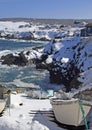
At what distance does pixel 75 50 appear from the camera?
129 ft

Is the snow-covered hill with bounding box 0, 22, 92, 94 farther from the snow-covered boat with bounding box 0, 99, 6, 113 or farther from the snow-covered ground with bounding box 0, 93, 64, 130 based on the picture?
the snow-covered boat with bounding box 0, 99, 6, 113

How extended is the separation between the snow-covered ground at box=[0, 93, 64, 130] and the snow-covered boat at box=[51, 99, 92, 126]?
0.31 metres

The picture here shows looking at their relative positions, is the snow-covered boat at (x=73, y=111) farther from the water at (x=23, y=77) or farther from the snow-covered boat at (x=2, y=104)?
the water at (x=23, y=77)

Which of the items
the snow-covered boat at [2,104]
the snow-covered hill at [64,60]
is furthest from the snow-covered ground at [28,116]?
the snow-covered hill at [64,60]

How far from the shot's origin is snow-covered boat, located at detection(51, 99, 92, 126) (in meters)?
9.97

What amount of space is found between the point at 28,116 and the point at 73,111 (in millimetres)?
1717

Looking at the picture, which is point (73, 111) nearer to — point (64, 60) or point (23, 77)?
point (23, 77)

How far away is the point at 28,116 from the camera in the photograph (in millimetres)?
11312

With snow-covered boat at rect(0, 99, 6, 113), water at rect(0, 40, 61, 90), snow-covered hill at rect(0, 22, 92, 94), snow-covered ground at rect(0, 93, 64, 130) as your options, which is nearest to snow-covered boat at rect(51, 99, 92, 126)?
snow-covered ground at rect(0, 93, 64, 130)

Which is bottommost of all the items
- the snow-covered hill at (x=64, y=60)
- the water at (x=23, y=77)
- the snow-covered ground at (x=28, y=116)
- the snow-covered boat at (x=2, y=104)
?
the water at (x=23, y=77)

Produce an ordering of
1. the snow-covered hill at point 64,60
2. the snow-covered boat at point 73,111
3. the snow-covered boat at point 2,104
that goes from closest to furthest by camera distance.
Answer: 1. the snow-covered boat at point 73,111
2. the snow-covered boat at point 2,104
3. the snow-covered hill at point 64,60

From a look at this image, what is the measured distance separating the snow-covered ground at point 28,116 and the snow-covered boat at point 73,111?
31 centimetres

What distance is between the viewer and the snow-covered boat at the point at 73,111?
997 centimetres

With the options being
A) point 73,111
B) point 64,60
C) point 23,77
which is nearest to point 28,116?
point 73,111
